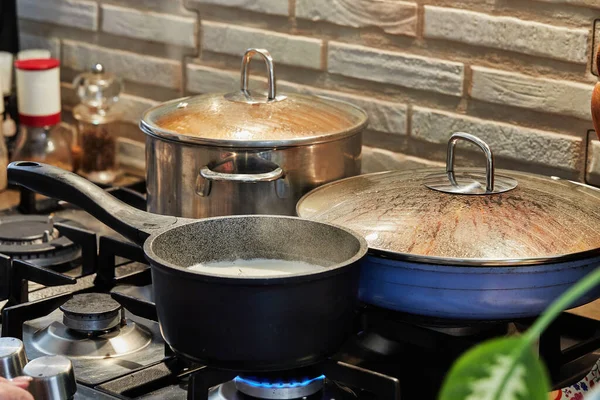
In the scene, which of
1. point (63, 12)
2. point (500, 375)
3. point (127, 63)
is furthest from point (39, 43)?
point (500, 375)

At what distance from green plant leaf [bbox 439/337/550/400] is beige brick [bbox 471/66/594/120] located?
0.91m

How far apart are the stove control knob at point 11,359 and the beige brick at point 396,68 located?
2.32 ft

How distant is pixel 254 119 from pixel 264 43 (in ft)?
1.41

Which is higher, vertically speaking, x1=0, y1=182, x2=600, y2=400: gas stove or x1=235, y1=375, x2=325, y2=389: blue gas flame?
x1=235, y1=375, x2=325, y2=389: blue gas flame

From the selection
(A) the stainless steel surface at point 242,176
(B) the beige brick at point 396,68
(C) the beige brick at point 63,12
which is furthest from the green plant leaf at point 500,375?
(C) the beige brick at point 63,12

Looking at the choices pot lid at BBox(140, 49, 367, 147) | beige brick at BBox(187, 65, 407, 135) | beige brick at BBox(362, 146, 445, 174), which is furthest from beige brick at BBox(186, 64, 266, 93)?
pot lid at BBox(140, 49, 367, 147)

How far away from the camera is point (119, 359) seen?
0.94 meters

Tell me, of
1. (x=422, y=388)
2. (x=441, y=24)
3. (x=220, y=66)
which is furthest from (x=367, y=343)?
(x=220, y=66)

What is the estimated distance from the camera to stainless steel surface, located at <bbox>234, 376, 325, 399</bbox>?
2.51 feet

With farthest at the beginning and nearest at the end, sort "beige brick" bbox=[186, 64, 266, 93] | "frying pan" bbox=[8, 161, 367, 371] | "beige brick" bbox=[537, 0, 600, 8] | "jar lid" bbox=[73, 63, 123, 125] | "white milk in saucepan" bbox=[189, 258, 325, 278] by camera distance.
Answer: "jar lid" bbox=[73, 63, 123, 125] → "beige brick" bbox=[186, 64, 266, 93] → "beige brick" bbox=[537, 0, 600, 8] → "white milk in saucepan" bbox=[189, 258, 325, 278] → "frying pan" bbox=[8, 161, 367, 371]

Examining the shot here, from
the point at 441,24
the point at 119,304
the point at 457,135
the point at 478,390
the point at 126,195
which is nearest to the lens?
the point at 478,390

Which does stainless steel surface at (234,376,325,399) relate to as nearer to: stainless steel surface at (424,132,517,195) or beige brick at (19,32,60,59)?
stainless steel surface at (424,132,517,195)

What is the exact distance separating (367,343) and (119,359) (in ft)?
0.88

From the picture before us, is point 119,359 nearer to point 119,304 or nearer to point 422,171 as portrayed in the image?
point 119,304
